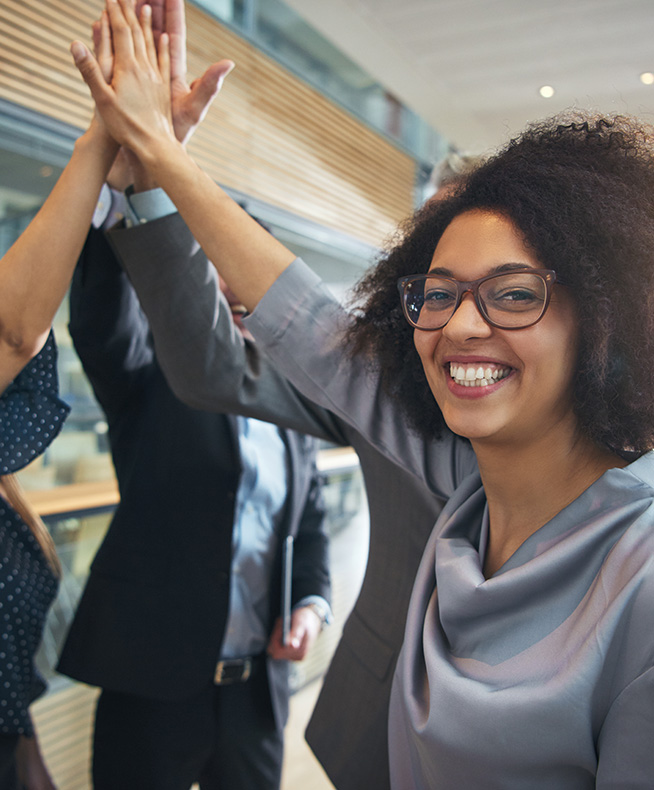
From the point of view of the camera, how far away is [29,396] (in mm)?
1238

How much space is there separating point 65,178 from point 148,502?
3.04ft

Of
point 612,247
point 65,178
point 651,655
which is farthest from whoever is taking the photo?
point 65,178

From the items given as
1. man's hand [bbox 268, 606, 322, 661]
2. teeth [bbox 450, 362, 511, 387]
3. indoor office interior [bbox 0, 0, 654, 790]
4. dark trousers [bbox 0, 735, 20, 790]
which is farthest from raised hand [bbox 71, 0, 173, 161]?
man's hand [bbox 268, 606, 322, 661]

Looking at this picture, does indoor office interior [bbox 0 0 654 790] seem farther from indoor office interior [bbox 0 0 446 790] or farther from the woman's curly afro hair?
the woman's curly afro hair

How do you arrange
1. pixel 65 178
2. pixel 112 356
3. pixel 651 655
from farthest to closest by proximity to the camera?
pixel 112 356
pixel 65 178
pixel 651 655

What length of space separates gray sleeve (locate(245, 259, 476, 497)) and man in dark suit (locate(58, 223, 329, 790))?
1.82 ft

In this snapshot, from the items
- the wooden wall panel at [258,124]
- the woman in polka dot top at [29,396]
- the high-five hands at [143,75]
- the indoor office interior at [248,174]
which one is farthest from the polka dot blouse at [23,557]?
the wooden wall panel at [258,124]

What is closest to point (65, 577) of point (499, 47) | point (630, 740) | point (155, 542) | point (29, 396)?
point (155, 542)

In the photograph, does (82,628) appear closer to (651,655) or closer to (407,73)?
(651,655)

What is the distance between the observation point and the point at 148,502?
71.2 inches

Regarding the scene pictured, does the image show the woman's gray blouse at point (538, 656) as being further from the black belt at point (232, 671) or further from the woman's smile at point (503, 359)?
the black belt at point (232, 671)

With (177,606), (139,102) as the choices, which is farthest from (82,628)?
(139,102)

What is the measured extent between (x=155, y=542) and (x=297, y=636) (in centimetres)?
49

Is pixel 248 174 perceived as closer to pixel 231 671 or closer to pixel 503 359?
pixel 231 671
